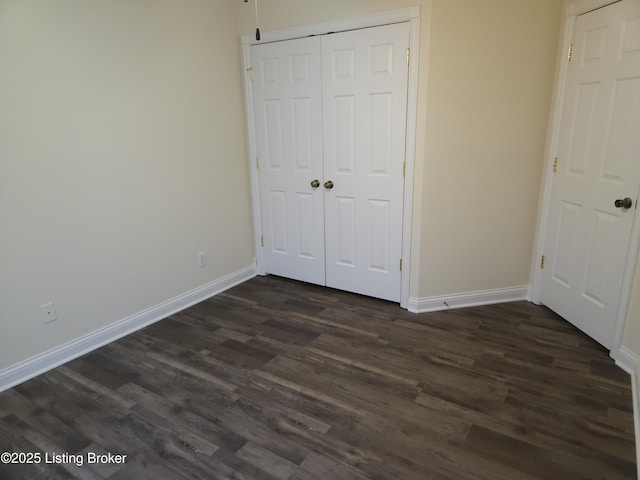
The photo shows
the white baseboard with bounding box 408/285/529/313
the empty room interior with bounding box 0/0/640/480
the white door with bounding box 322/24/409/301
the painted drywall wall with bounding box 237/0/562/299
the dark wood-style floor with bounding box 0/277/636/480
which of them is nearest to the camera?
the dark wood-style floor with bounding box 0/277/636/480

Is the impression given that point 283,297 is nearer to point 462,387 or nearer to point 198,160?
point 198,160

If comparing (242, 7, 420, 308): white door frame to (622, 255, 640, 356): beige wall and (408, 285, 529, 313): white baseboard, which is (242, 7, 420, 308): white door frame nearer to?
(408, 285, 529, 313): white baseboard

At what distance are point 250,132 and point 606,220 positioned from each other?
279 cm

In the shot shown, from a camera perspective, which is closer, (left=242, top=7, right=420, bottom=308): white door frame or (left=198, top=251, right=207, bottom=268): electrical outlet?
(left=242, top=7, right=420, bottom=308): white door frame

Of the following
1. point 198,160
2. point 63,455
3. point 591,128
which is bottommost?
point 63,455

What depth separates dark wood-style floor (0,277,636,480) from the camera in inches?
70.7

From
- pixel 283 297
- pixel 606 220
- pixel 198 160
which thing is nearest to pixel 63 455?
pixel 283 297

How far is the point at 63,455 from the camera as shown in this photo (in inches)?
73.8

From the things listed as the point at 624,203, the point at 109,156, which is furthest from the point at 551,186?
the point at 109,156

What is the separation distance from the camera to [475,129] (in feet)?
9.38

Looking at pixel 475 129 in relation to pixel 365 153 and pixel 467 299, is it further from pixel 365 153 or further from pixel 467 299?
pixel 467 299

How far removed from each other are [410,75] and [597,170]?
136 cm

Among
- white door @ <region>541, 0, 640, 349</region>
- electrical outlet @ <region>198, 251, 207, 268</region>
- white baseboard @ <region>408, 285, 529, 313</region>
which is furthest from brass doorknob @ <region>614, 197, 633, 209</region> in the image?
electrical outlet @ <region>198, 251, 207, 268</region>

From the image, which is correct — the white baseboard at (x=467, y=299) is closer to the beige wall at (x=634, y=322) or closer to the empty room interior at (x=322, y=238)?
the empty room interior at (x=322, y=238)
